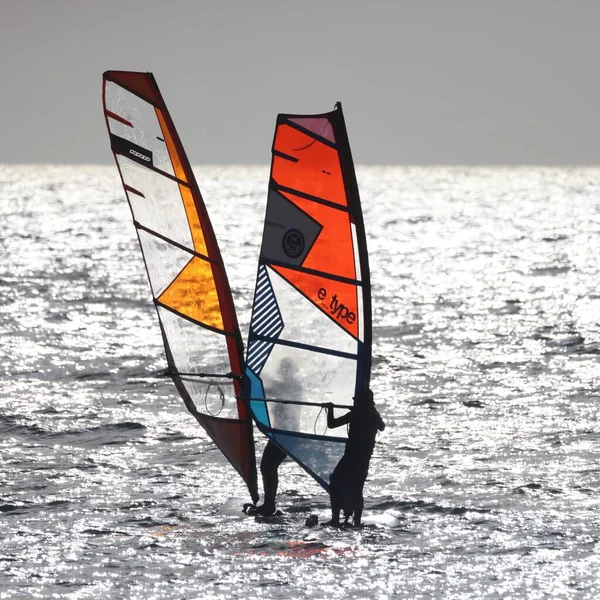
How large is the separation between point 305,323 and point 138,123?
6.79 feet

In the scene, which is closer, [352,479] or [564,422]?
[352,479]

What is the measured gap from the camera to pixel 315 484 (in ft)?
37.6

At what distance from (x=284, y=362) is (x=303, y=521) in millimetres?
1406

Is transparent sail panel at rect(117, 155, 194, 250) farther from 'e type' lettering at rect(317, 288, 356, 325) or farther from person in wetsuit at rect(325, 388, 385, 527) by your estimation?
person in wetsuit at rect(325, 388, 385, 527)

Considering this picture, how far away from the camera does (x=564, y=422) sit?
14.3 meters

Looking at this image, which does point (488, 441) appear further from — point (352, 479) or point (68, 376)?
point (68, 376)

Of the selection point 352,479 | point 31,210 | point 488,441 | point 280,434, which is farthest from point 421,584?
point 31,210

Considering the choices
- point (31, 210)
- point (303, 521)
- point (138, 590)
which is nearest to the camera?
point (138, 590)

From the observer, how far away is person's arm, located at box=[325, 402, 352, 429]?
9.48 metres

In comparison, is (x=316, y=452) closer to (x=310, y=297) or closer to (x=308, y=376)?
(x=308, y=376)

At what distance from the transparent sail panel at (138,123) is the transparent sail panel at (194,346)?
4.35 feet

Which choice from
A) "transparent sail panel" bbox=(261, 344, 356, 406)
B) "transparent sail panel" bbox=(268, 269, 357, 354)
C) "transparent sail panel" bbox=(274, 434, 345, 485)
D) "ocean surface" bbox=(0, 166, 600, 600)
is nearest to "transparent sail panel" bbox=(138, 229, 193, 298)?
"transparent sail panel" bbox=(268, 269, 357, 354)

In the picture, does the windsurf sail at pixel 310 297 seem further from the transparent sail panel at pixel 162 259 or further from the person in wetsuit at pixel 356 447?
the transparent sail panel at pixel 162 259

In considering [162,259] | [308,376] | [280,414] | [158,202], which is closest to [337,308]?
[308,376]
